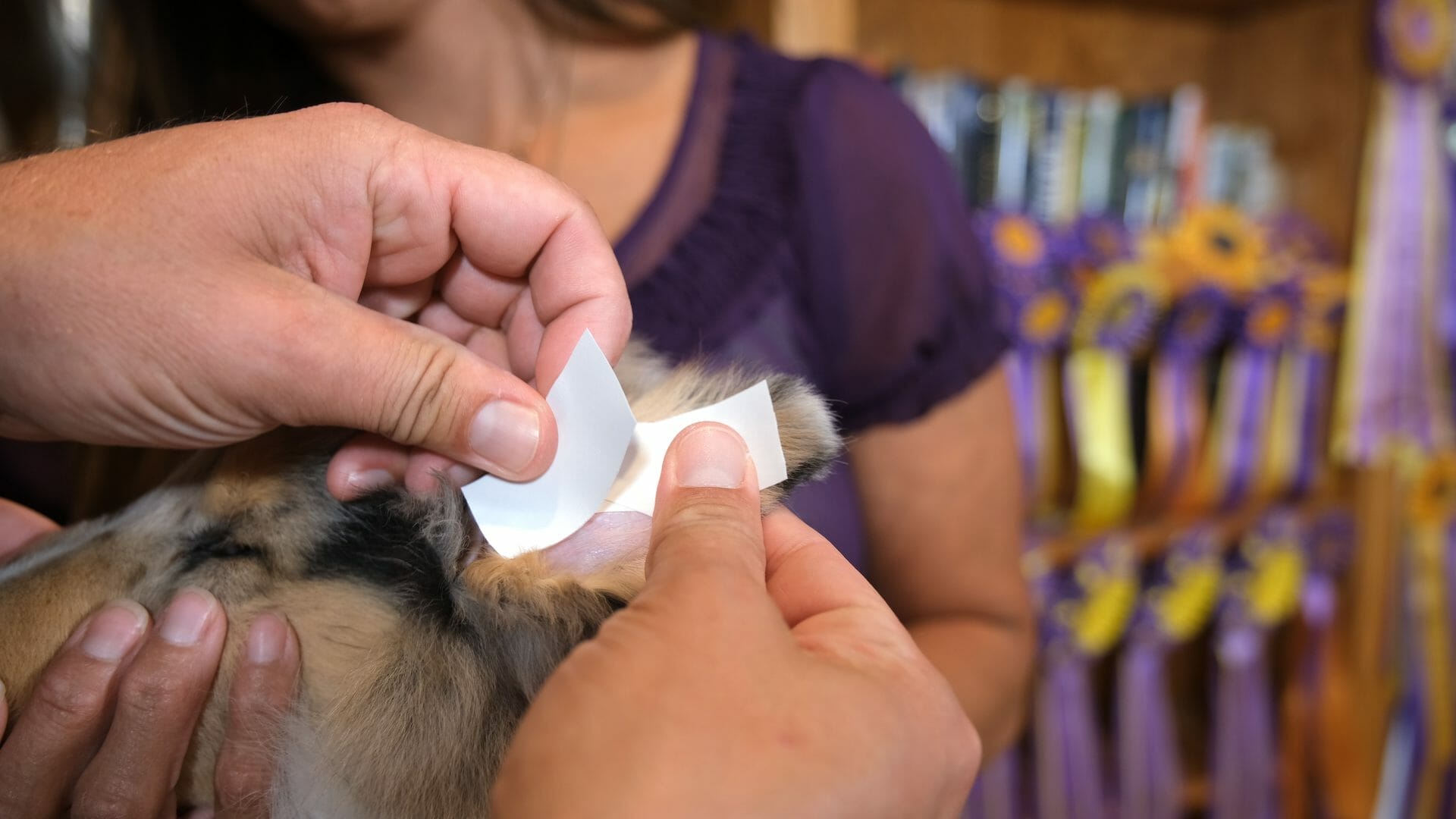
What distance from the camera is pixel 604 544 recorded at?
43 centimetres

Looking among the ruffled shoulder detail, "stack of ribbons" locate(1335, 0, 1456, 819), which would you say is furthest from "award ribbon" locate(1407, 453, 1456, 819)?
the ruffled shoulder detail

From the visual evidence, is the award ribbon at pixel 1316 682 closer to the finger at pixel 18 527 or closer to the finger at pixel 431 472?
the finger at pixel 431 472

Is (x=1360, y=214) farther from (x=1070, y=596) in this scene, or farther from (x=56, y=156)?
(x=56, y=156)

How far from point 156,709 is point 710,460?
312mm

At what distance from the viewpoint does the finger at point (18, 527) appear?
55cm

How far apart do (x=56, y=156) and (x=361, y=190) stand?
0.48 ft

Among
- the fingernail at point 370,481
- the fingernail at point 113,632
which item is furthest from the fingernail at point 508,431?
the fingernail at point 113,632

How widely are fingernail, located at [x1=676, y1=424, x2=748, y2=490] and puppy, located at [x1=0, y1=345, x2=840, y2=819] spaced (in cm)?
3

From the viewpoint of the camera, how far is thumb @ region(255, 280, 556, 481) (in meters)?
0.40

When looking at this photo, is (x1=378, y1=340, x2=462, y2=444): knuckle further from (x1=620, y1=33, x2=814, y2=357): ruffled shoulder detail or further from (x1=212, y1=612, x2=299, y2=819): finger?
(x1=620, y1=33, x2=814, y2=357): ruffled shoulder detail

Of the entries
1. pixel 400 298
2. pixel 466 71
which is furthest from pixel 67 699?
pixel 466 71

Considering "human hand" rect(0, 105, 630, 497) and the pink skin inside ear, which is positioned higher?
"human hand" rect(0, 105, 630, 497)

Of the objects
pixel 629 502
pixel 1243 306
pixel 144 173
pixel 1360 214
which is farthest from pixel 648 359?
pixel 1360 214

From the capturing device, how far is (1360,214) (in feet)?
4.98
